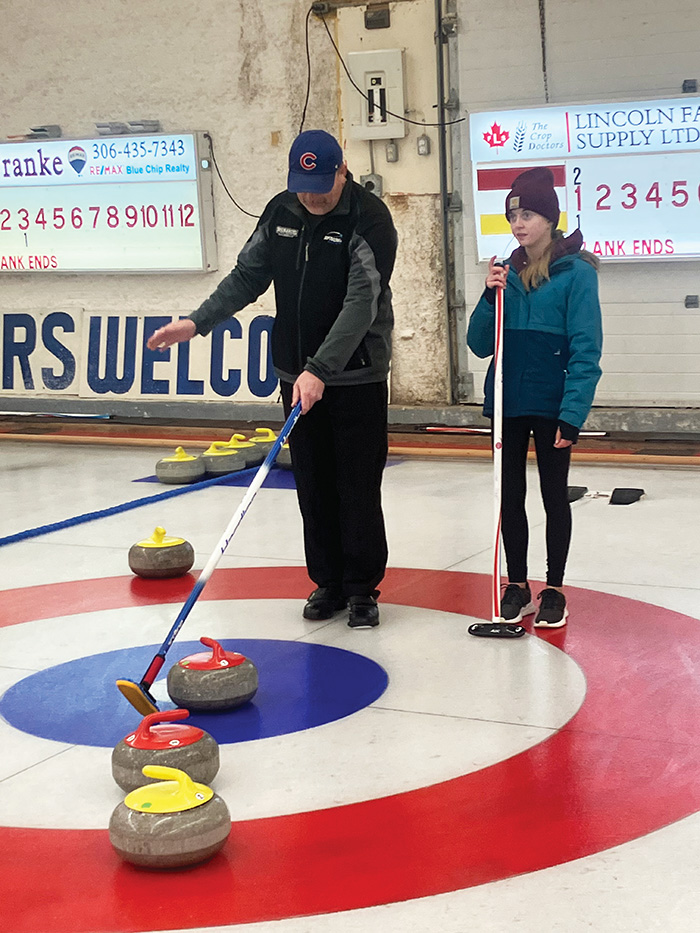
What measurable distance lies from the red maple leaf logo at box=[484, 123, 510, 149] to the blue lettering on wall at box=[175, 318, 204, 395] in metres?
3.13

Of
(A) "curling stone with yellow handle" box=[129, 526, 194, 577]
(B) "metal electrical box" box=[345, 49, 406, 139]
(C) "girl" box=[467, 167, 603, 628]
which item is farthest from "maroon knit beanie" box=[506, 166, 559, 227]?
(B) "metal electrical box" box=[345, 49, 406, 139]

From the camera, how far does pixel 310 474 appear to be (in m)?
4.66

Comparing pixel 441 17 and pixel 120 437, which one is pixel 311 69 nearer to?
pixel 441 17

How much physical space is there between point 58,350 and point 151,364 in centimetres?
98

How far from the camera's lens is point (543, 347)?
14.3 ft

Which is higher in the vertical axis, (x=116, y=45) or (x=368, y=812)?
(x=116, y=45)

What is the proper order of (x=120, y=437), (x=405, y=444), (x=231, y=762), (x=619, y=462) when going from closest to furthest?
(x=231, y=762)
(x=619, y=462)
(x=405, y=444)
(x=120, y=437)

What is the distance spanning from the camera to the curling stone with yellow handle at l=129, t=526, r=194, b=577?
5.30m

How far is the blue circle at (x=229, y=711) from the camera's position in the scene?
3.58 m

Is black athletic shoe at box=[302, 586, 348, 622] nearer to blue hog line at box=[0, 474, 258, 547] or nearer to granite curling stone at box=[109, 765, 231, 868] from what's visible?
granite curling stone at box=[109, 765, 231, 868]

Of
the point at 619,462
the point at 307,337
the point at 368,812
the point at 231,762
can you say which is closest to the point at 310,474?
the point at 307,337

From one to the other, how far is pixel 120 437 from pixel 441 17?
4.09 m

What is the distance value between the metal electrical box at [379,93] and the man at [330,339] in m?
5.34

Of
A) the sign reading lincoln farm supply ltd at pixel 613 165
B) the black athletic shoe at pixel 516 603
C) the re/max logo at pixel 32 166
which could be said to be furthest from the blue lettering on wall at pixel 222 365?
the black athletic shoe at pixel 516 603
